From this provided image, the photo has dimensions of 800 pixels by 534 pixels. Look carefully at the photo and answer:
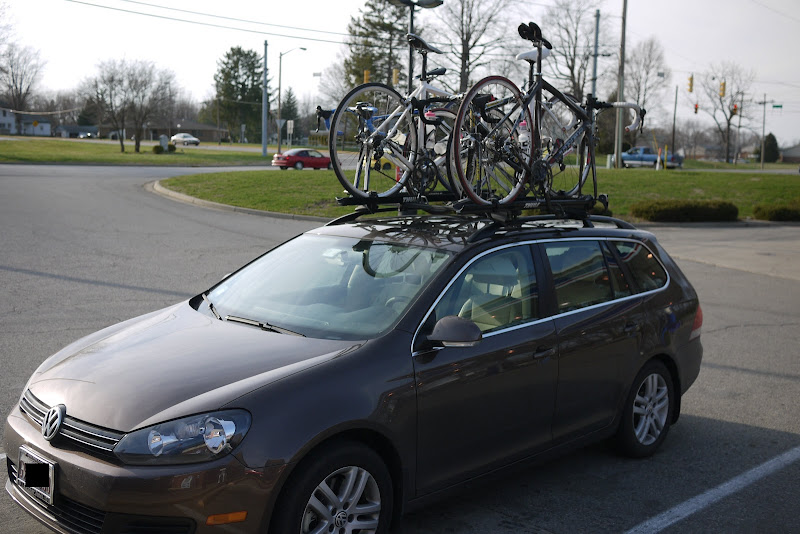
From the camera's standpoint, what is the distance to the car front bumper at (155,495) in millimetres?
3002

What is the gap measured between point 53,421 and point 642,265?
400 centimetres

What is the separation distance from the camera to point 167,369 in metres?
3.56

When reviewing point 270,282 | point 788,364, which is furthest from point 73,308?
point 788,364

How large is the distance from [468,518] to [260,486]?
1556mm

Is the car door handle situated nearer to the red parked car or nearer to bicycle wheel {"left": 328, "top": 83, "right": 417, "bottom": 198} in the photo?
bicycle wheel {"left": 328, "top": 83, "right": 417, "bottom": 198}

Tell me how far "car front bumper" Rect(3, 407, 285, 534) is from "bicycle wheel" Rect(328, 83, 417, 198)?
296 centimetres

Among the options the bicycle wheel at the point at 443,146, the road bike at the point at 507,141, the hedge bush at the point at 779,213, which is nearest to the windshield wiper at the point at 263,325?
the road bike at the point at 507,141

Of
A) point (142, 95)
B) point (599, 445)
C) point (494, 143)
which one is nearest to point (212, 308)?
point (494, 143)

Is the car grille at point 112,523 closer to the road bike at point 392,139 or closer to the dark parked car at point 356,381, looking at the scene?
the dark parked car at point 356,381

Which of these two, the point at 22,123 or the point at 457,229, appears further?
the point at 22,123

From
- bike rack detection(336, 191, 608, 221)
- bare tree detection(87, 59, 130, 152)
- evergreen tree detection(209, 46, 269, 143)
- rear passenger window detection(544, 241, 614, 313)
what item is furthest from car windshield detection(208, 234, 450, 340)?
evergreen tree detection(209, 46, 269, 143)

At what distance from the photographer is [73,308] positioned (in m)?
9.09

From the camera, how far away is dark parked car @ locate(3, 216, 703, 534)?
311 centimetres

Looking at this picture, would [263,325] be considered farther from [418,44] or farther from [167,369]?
[418,44]
